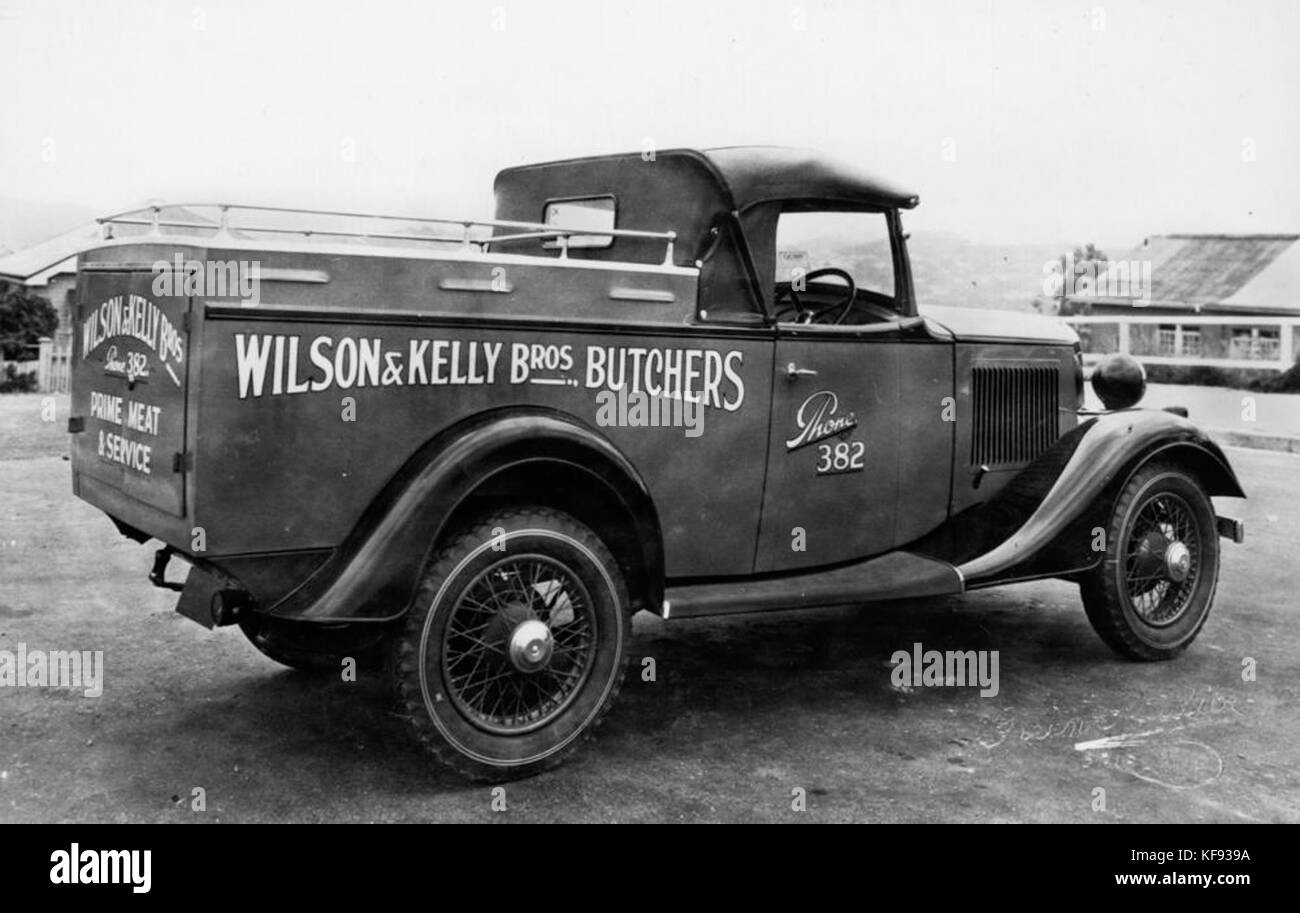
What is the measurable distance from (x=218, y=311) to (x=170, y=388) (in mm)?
343

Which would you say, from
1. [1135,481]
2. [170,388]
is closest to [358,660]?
[170,388]

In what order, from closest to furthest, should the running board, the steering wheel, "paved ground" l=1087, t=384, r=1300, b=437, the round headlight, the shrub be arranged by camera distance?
the running board
the steering wheel
the round headlight
"paved ground" l=1087, t=384, r=1300, b=437
the shrub

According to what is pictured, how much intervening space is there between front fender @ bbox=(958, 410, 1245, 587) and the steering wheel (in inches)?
45.9

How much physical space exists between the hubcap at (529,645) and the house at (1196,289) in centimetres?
1721

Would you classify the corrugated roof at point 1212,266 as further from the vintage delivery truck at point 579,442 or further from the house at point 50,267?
the house at point 50,267

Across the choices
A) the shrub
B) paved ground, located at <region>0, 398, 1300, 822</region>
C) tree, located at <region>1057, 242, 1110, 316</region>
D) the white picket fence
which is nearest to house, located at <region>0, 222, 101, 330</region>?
the shrub

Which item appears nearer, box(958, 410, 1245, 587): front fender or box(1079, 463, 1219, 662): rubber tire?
box(958, 410, 1245, 587): front fender

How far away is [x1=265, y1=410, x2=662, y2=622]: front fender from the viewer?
11.2 ft

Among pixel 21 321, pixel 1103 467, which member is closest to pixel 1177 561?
pixel 1103 467

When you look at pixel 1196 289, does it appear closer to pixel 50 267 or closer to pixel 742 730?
pixel 50 267

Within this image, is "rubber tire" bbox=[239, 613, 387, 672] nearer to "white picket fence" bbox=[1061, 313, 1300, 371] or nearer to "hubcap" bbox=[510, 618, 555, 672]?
"hubcap" bbox=[510, 618, 555, 672]

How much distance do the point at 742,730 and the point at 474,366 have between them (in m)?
1.62

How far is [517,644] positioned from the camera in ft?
11.9

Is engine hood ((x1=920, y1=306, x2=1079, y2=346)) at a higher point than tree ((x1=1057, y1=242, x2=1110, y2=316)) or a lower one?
lower
